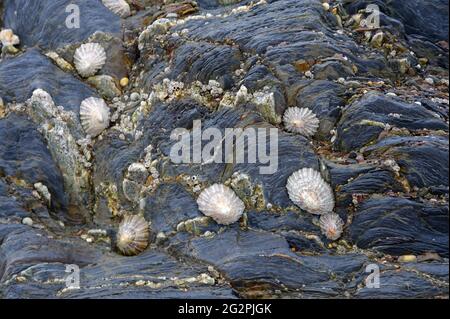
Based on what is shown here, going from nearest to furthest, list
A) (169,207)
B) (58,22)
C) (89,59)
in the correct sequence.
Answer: (169,207)
(89,59)
(58,22)

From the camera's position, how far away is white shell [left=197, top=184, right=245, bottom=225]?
5.82 metres

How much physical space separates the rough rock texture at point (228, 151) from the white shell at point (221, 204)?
10 centimetres

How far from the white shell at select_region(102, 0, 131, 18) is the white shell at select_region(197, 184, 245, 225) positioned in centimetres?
305

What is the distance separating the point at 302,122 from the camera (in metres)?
6.20

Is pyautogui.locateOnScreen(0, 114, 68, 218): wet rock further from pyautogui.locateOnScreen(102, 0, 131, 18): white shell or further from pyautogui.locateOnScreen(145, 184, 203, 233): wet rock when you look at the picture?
pyautogui.locateOnScreen(102, 0, 131, 18): white shell

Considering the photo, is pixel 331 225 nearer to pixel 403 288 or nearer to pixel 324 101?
pixel 403 288

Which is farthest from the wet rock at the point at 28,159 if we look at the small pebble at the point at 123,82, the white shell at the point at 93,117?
the small pebble at the point at 123,82

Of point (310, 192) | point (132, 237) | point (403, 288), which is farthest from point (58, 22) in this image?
point (403, 288)

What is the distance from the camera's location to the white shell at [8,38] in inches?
308

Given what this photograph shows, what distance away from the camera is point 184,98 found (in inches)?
266

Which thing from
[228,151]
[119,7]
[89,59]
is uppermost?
[119,7]

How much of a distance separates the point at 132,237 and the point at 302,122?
207cm

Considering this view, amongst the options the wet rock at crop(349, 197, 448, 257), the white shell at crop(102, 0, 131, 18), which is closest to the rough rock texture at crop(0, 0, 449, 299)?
the wet rock at crop(349, 197, 448, 257)

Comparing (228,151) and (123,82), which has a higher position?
(123,82)
